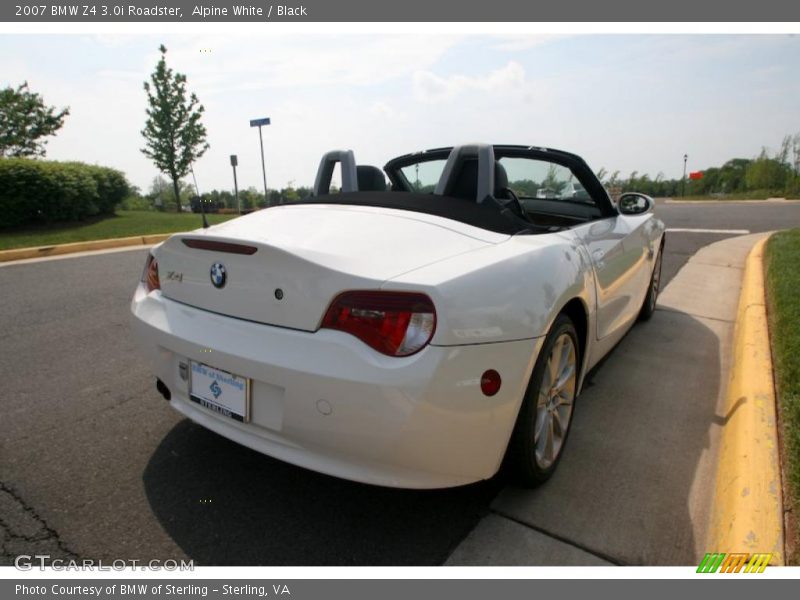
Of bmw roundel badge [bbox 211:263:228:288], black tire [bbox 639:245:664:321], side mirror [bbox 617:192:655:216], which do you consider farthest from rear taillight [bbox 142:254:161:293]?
black tire [bbox 639:245:664:321]

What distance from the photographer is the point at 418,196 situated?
2.64m

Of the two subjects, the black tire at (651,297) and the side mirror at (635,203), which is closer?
the side mirror at (635,203)

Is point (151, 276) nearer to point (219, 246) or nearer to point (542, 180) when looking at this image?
point (219, 246)

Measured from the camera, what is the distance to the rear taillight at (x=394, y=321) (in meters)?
1.70

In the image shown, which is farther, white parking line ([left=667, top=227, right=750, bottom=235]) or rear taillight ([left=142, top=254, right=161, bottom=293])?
white parking line ([left=667, top=227, right=750, bottom=235])

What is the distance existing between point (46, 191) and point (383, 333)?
1267 cm

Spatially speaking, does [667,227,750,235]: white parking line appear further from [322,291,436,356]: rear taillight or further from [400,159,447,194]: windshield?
[322,291,436,356]: rear taillight

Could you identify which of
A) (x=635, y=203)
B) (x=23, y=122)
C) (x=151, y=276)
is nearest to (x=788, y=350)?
(x=635, y=203)

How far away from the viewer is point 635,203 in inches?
157

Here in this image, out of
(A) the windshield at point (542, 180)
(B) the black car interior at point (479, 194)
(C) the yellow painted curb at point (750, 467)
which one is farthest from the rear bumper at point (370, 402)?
(A) the windshield at point (542, 180)

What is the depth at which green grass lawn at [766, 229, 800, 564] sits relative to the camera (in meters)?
2.13

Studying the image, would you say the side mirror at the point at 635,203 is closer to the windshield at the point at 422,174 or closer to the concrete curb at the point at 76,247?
the windshield at the point at 422,174
